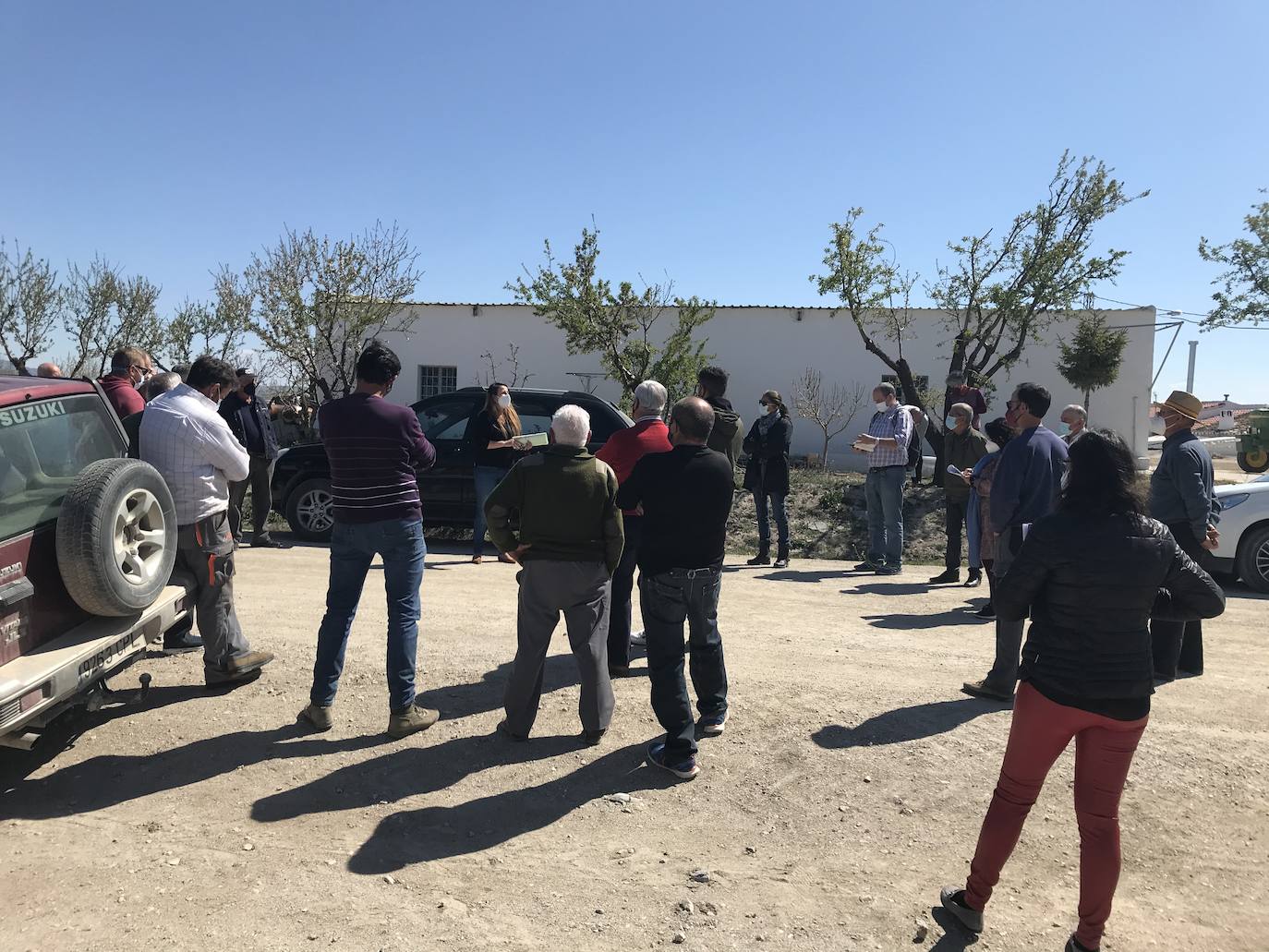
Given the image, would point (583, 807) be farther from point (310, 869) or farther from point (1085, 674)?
point (1085, 674)

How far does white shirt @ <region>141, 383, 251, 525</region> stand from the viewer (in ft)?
15.4

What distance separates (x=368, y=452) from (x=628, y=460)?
1.47 meters

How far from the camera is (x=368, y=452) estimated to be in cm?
426

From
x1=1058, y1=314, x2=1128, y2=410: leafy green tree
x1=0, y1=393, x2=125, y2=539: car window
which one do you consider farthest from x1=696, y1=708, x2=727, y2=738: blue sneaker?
x1=1058, y1=314, x2=1128, y2=410: leafy green tree

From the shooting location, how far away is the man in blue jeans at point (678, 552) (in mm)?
4109

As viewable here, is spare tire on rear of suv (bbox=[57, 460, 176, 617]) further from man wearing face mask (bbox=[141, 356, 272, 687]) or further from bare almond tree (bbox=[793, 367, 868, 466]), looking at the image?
bare almond tree (bbox=[793, 367, 868, 466])

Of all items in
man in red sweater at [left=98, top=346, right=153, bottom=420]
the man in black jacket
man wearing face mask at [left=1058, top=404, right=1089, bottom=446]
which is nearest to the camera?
man in red sweater at [left=98, top=346, right=153, bottom=420]

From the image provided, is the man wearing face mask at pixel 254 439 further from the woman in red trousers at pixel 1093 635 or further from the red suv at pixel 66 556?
the woman in red trousers at pixel 1093 635

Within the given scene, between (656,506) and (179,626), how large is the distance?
3671mm

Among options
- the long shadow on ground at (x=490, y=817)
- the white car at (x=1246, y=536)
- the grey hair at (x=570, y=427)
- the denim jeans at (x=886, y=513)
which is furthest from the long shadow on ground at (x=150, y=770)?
the white car at (x=1246, y=536)

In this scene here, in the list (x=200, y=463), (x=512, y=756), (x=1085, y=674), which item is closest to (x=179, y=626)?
(x=200, y=463)

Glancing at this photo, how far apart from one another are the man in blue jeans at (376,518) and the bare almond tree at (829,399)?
22002mm

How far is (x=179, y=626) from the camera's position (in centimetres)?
577

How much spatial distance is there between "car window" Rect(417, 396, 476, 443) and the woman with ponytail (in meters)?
3.44
